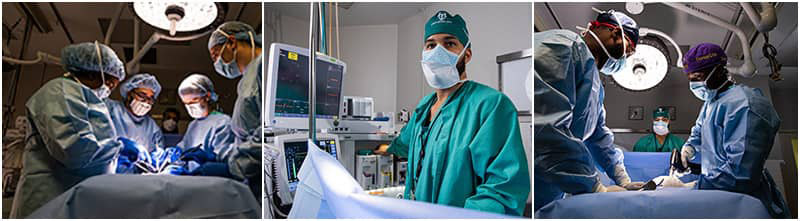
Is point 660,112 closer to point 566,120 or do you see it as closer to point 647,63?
point 647,63

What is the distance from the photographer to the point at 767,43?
1220 millimetres

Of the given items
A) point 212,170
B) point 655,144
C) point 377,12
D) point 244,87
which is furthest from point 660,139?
point 212,170

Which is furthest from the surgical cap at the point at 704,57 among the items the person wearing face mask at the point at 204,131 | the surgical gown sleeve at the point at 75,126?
the surgical gown sleeve at the point at 75,126

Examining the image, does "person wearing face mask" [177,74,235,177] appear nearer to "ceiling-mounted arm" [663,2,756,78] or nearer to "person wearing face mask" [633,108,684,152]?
"person wearing face mask" [633,108,684,152]

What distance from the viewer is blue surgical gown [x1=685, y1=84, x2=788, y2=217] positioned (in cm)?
120

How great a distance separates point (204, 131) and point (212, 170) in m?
0.14

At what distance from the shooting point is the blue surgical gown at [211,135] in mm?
1459

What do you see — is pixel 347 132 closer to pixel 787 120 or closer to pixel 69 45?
pixel 69 45

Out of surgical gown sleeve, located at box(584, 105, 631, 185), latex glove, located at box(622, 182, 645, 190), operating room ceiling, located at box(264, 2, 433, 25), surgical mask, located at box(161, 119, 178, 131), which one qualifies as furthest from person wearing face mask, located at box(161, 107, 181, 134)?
latex glove, located at box(622, 182, 645, 190)

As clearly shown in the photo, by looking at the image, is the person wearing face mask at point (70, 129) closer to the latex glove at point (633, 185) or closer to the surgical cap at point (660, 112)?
the latex glove at point (633, 185)

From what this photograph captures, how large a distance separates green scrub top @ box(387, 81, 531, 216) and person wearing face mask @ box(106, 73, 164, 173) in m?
0.98

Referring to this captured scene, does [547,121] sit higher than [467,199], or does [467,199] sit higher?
[547,121]

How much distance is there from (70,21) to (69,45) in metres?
0.09

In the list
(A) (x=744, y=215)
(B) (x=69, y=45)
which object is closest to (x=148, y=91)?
(B) (x=69, y=45)
